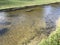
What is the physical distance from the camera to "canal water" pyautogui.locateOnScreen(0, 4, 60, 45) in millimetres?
8358

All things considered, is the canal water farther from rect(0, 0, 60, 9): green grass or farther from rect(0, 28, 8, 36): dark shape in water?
rect(0, 0, 60, 9): green grass

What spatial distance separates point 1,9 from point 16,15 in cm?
170

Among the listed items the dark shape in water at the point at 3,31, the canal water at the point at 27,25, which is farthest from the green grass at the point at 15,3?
the dark shape in water at the point at 3,31

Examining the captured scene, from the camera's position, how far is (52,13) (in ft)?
43.2

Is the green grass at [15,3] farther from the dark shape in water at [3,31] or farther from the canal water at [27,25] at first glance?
the dark shape in water at [3,31]

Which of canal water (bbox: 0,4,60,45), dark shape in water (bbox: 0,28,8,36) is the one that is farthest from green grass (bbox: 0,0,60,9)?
dark shape in water (bbox: 0,28,8,36)

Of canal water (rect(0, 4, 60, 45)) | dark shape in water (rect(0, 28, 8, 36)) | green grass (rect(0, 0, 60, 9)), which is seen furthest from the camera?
green grass (rect(0, 0, 60, 9))

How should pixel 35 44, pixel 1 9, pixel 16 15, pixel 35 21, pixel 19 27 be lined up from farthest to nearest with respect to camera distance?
1. pixel 1 9
2. pixel 16 15
3. pixel 35 21
4. pixel 19 27
5. pixel 35 44

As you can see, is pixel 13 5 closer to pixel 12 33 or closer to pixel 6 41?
pixel 12 33

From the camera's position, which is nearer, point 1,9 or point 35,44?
point 35,44

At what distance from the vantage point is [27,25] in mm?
10344

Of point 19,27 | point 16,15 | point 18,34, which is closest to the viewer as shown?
point 18,34

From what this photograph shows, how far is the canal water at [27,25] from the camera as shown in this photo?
8.36m

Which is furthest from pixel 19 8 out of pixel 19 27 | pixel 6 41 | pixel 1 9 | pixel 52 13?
pixel 6 41
